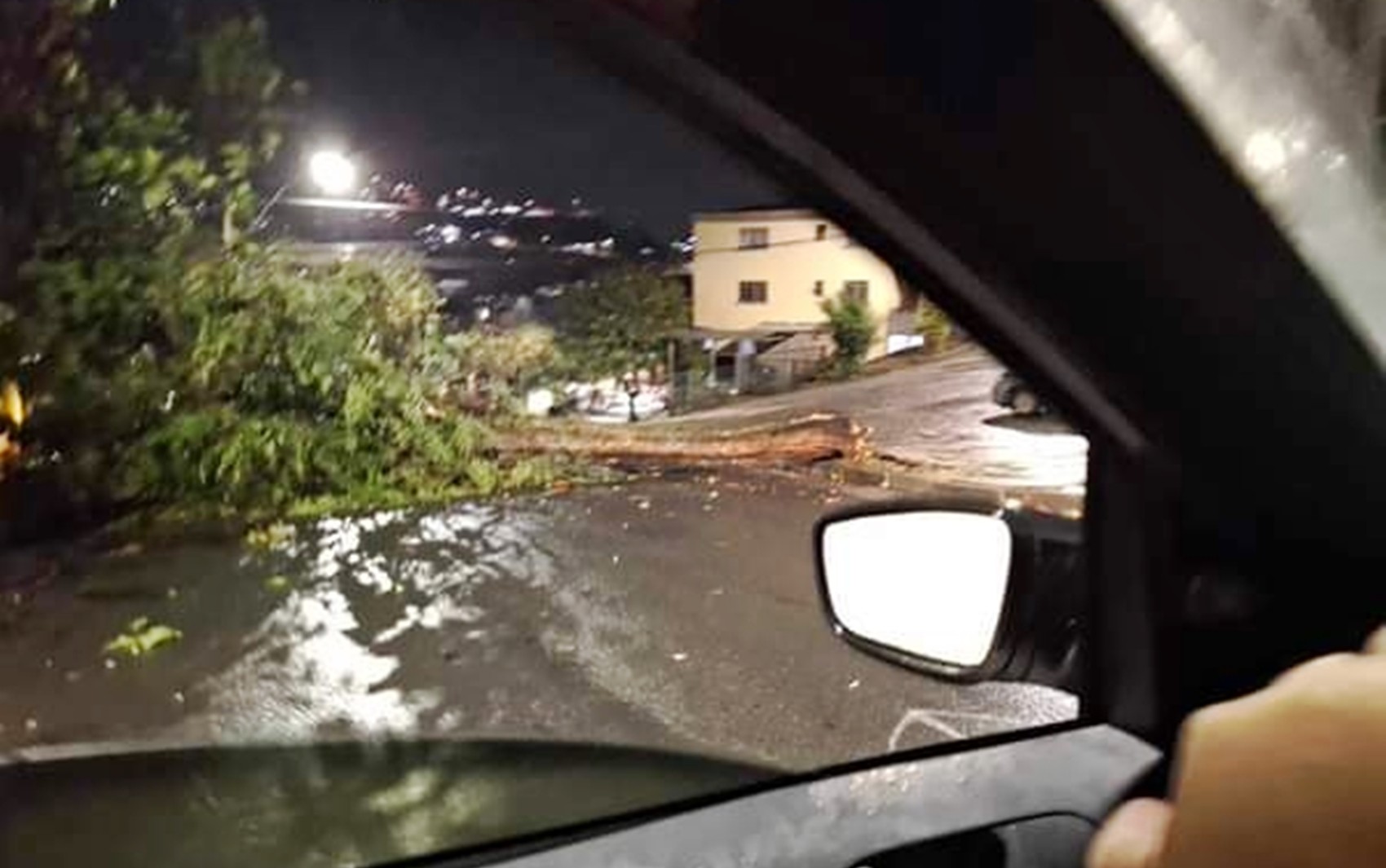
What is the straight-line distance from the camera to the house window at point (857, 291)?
1058 mm

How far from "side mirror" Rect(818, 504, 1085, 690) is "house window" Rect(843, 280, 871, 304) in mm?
193

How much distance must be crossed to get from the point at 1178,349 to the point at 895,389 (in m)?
0.26

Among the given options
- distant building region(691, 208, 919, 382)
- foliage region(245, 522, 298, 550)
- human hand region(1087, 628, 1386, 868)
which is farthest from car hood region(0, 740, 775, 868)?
human hand region(1087, 628, 1386, 868)

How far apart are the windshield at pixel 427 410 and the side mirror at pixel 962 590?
0.03 m

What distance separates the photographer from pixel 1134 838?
82 cm

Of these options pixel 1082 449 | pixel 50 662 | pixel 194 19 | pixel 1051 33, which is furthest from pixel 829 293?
pixel 50 662

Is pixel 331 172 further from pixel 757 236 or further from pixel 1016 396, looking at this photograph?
pixel 1016 396

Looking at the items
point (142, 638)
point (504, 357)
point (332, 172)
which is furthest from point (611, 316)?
point (142, 638)

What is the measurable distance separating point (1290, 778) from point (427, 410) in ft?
1.98

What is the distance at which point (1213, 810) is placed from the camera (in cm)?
72

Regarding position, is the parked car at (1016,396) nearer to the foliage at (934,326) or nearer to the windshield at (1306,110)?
the foliage at (934,326)

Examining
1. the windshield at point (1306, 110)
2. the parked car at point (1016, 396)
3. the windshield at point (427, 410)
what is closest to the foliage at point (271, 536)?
Result: the windshield at point (427, 410)

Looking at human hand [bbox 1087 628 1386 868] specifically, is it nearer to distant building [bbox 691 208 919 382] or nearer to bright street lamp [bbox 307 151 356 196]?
distant building [bbox 691 208 919 382]

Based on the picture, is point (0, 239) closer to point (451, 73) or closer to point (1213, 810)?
point (451, 73)
